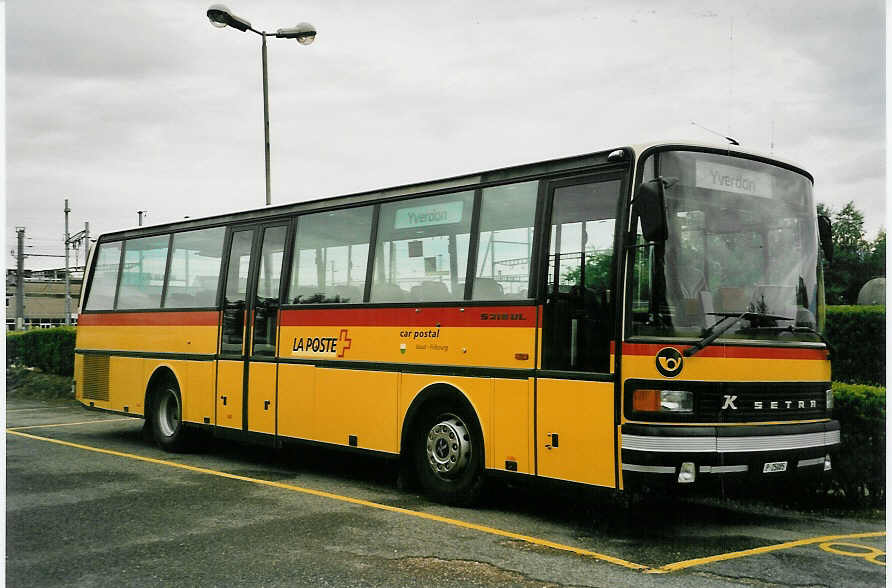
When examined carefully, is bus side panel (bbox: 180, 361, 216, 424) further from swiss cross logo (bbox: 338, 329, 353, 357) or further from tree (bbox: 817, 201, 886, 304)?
tree (bbox: 817, 201, 886, 304)

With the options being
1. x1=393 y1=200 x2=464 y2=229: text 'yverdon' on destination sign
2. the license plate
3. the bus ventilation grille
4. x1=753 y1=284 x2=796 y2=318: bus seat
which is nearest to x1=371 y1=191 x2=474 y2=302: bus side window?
x1=393 y1=200 x2=464 y2=229: text 'yverdon' on destination sign

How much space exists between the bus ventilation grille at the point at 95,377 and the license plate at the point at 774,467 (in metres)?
10.4

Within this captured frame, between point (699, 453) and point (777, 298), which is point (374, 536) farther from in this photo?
point (777, 298)

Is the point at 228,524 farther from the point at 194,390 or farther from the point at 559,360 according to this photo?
the point at 194,390

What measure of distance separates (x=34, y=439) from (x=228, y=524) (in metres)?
7.54

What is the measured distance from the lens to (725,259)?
732 cm

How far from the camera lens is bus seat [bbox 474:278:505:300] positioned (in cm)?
842

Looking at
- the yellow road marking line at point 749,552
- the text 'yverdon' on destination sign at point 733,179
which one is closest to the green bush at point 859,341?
the yellow road marking line at point 749,552

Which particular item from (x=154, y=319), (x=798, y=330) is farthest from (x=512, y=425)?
(x=154, y=319)

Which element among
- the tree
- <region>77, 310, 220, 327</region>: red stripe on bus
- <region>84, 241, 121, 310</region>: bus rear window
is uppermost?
the tree

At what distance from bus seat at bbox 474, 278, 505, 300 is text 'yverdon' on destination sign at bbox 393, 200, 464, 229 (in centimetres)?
76

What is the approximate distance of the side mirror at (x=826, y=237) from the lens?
8.30 m

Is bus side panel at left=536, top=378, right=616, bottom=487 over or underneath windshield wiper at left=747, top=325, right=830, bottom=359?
underneath

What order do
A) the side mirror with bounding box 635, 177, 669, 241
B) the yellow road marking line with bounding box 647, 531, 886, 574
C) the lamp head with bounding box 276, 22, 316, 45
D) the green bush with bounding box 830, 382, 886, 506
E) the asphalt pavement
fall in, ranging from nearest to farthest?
1. the asphalt pavement
2. the yellow road marking line with bounding box 647, 531, 886, 574
3. the side mirror with bounding box 635, 177, 669, 241
4. the green bush with bounding box 830, 382, 886, 506
5. the lamp head with bounding box 276, 22, 316, 45
